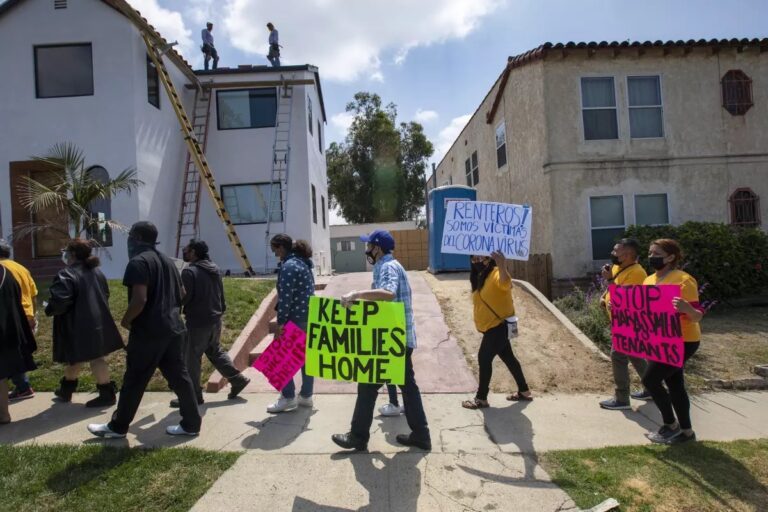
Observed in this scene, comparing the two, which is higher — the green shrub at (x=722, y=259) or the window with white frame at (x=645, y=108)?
the window with white frame at (x=645, y=108)

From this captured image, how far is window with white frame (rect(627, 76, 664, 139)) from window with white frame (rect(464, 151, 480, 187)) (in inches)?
250

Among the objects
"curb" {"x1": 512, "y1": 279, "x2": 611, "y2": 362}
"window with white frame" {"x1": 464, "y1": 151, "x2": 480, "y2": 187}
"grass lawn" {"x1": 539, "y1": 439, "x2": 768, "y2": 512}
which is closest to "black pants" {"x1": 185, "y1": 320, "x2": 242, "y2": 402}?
"grass lawn" {"x1": 539, "y1": 439, "x2": 768, "y2": 512}

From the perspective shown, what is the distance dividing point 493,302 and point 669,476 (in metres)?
2.07

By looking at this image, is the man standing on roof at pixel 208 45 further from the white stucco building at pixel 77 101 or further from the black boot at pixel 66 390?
the black boot at pixel 66 390

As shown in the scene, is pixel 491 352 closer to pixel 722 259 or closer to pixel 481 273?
pixel 481 273

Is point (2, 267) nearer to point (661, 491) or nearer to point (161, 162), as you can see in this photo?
point (661, 491)

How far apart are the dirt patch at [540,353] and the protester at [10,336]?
5.08m

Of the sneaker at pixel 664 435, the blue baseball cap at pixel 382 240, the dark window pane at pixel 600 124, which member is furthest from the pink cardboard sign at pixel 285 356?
the dark window pane at pixel 600 124

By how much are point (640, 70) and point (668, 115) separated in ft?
4.23

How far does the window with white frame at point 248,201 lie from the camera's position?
13703 millimetres

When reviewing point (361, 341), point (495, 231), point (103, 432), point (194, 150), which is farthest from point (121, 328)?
point (194, 150)

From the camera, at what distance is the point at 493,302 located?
4.95m

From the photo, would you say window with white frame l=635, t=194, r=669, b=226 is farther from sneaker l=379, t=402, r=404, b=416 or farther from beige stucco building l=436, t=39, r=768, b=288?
sneaker l=379, t=402, r=404, b=416

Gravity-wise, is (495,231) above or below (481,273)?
above
